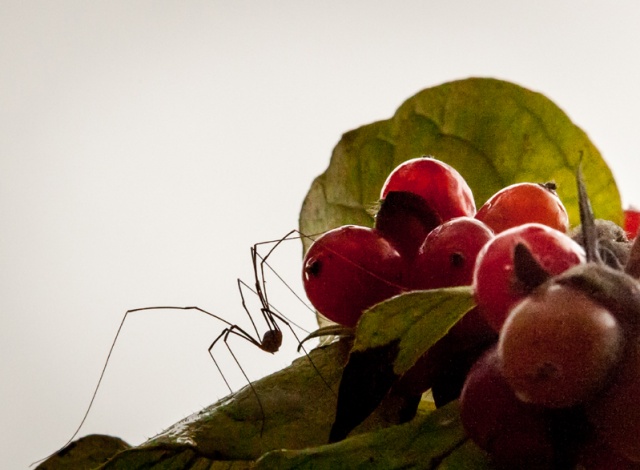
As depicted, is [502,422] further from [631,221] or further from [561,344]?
[631,221]

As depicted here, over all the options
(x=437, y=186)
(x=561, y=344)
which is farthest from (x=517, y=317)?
(x=437, y=186)

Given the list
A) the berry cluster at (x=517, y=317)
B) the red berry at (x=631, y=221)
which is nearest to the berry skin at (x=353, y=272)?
the berry cluster at (x=517, y=317)

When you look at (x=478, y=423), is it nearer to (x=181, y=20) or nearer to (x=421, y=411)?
(x=421, y=411)

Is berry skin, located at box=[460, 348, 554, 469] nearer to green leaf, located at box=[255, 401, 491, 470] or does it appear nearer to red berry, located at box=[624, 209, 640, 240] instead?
green leaf, located at box=[255, 401, 491, 470]

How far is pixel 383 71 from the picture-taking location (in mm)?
977

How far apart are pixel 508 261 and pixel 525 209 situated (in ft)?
0.24

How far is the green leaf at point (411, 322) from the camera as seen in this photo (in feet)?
0.62

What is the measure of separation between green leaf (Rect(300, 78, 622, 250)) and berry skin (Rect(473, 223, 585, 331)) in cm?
13

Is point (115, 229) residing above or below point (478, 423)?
above

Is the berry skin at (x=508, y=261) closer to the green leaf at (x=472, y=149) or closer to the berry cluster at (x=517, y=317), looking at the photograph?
the berry cluster at (x=517, y=317)

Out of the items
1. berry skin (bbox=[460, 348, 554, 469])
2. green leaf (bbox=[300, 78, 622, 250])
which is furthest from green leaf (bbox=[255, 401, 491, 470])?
green leaf (bbox=[300, 78, 622, 250])

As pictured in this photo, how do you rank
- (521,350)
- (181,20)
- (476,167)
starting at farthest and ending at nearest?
1. (181,20)
2. (476,167)
3. (521,350)

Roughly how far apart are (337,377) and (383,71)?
80 cm

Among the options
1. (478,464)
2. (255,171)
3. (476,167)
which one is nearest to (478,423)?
(478,464)
